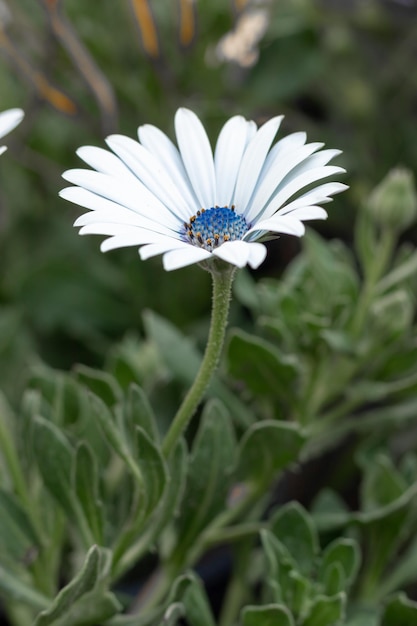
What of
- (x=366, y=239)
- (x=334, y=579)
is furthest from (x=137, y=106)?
(x=334, y=579)

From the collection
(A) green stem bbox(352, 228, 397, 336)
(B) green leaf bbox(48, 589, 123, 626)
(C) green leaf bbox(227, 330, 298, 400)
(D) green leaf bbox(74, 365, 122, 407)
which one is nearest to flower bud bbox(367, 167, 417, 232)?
(A) green stem bbox(352, 228, 397, 336)

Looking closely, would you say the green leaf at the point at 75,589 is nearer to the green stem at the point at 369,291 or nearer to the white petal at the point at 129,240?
the white petal at the point at 129,240

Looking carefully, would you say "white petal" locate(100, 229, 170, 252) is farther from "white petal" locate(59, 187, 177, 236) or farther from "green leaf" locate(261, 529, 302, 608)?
"green leaf" locate(261, 529, 302, 608)

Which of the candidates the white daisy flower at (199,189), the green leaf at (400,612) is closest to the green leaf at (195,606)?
the green leaf at (400,612)

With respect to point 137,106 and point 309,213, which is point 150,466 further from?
point 137,106

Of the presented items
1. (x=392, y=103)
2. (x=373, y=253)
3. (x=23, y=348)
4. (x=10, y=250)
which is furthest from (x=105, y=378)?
(x=392, y=103)

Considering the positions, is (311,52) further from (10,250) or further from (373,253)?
(373,253)
